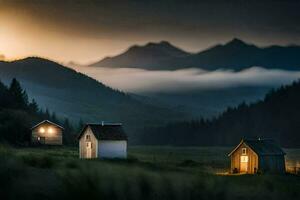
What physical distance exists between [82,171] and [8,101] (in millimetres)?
110752

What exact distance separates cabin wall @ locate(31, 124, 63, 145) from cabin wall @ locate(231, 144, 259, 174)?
49.8 meters

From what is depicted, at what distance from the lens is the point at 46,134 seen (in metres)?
117

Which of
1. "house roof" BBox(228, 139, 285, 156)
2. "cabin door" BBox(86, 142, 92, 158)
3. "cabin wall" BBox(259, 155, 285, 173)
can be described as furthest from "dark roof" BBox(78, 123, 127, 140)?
"cabin wall" BBox(259, 155, 285, 173)

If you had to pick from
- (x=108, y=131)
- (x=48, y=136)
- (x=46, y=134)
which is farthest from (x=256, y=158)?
(x=48, y=136)

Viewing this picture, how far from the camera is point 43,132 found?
383 ft

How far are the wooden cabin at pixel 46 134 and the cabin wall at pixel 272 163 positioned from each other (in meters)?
52.7

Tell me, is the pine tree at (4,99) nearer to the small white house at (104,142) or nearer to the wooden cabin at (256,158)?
the small white house at (104,142)

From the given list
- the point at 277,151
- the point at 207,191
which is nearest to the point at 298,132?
the point at 277,151

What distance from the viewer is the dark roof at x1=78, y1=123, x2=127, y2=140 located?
80750 mm

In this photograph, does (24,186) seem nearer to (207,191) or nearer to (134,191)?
(134,191)

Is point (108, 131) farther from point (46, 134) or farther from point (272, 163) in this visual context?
point (46, 134)

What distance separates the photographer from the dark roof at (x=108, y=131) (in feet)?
265

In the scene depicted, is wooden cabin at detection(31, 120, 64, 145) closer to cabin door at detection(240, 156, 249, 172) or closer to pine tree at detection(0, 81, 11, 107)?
pine tree at detection(0, 81, 11, 107)

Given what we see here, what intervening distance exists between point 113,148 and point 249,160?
17.7 meters
